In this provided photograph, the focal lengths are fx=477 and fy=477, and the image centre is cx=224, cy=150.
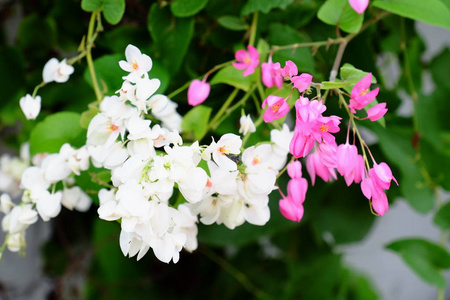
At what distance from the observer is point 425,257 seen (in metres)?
0.53

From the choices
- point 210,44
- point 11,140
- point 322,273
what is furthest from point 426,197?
point 11,140

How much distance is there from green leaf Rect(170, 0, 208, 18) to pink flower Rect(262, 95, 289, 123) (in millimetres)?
155

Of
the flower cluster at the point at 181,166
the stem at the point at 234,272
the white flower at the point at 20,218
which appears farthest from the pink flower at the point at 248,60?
the stem at the point at 234,272

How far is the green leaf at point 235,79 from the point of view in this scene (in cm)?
43

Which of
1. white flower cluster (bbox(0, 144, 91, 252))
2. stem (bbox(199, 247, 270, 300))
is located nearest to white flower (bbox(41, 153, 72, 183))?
white flower cluster (bbox(0, 144, 91, 252))

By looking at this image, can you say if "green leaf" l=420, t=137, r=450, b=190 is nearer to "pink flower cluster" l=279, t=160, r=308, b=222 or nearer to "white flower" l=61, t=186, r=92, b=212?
"pink flower cluster" l=279, t=160, r=308, b=222

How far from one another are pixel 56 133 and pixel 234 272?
1.53 feet

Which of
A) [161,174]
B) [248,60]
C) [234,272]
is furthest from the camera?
[234,272]

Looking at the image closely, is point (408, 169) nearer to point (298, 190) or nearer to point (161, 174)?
point (298, 190)

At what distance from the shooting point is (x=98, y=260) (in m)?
0.83

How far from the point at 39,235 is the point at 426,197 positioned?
1.97 feet

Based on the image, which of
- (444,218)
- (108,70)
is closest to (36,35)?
(108,70)

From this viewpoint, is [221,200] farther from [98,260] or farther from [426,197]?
[98,260]

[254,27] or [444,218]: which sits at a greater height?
[254,27]
